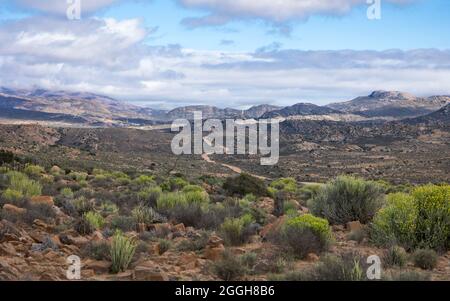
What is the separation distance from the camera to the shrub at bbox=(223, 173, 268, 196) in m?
23.1

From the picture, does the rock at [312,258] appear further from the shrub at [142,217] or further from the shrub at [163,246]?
the shrub at [142,217]

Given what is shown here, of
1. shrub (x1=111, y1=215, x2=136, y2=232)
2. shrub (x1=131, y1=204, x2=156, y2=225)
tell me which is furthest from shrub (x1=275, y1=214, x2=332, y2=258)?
shrub (x1=131, y1=204, x2=156, y2=225)

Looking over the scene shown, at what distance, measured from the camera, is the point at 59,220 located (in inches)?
505

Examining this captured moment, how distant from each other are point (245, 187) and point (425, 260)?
1426 centimetres

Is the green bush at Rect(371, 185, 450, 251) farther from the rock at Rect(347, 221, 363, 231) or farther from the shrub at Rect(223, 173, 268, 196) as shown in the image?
the shrub at Rect(223, 173, 268, 196)

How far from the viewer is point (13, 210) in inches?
497

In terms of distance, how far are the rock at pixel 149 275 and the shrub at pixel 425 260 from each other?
4.74m

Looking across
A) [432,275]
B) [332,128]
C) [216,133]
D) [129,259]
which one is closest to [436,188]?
[432,275]

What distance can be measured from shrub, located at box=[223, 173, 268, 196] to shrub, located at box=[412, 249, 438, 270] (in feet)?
44.9

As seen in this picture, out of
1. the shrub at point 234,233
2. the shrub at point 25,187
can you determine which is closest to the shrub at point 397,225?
the shrub at point 234,233

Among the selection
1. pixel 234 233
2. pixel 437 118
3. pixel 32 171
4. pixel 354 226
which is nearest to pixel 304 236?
pixel 234 233

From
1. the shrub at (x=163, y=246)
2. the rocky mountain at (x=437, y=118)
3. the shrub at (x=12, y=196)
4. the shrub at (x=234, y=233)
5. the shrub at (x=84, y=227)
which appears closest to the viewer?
the shrub at (x=163, y=246)

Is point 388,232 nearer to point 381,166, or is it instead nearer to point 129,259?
point 129,259

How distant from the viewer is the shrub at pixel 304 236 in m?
10.1
